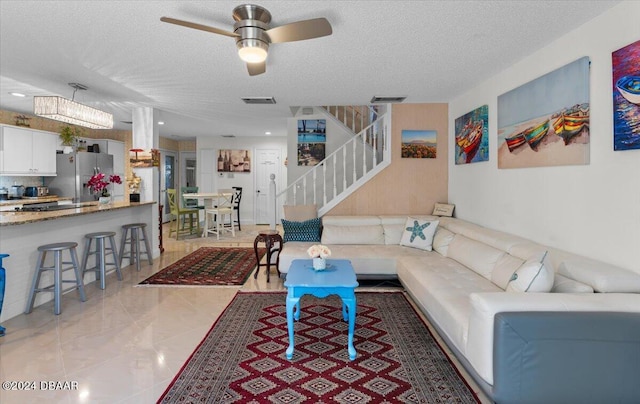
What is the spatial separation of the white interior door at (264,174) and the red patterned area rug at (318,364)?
21.8ft

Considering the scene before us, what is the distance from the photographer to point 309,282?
2742 mm

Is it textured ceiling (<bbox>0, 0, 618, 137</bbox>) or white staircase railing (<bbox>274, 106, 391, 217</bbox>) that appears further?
white staircase railing (<bbox>274, 106, 391, 217</bbox>)

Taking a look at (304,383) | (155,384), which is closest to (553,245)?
(304,383)

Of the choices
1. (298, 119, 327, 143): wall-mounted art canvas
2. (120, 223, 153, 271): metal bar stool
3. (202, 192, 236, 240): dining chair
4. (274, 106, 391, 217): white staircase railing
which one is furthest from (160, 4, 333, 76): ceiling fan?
(202, 192, 236, 240): dining chair

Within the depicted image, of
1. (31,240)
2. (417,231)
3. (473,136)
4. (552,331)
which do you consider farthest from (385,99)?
(31,240)

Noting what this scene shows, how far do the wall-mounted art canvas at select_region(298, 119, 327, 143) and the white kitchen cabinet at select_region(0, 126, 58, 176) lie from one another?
4.85 metres

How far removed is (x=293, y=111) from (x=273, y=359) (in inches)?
186

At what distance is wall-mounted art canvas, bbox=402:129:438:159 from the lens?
5426mm

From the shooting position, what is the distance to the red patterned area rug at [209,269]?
458cm

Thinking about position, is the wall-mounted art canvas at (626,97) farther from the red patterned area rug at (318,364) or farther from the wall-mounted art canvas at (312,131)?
the wall-mounted art canvas at (312,131)

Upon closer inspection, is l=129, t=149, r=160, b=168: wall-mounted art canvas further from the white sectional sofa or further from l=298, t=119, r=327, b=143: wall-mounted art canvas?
the white sectional sofa

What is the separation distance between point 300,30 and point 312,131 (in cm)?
448

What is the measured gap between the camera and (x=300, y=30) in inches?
92.7

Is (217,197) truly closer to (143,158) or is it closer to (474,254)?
(143,158)
